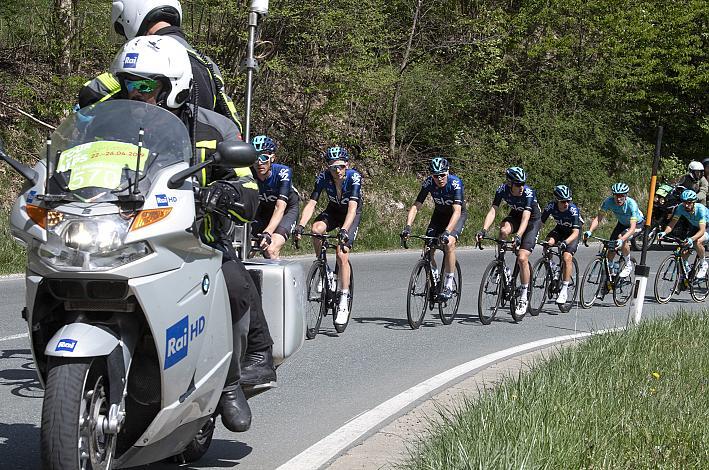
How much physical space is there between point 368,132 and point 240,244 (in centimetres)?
2127

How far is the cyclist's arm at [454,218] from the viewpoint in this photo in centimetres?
1317

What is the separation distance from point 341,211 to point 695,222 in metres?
8.46

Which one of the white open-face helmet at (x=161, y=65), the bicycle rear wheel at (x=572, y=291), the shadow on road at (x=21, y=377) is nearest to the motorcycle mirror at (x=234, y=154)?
the white open-face helmet at (x=161, y=65)

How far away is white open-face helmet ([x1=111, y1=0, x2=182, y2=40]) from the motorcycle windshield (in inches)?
47.8

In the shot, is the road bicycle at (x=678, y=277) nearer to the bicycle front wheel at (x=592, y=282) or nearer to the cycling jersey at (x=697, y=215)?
the cycling jersey at (x=697, y=215)

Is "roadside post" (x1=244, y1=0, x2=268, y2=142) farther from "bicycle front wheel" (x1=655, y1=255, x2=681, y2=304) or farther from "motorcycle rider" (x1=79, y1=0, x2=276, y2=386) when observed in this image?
"motorcycle rider" (x1=79, y1=0, x2=276, y2=386)

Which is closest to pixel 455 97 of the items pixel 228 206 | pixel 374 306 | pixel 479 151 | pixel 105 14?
pixel 479 151

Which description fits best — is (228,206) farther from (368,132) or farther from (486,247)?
(368,132)

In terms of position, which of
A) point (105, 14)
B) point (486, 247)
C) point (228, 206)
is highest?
point (105, 14)

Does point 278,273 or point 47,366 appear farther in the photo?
point 278,273

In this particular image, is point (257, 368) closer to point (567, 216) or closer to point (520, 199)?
point (520, 199)

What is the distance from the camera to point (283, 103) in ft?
80.6

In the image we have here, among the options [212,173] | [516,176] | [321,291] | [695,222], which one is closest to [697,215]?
[695,222]

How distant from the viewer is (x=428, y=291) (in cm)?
1313
